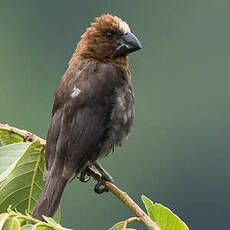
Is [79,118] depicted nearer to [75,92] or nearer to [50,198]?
[75,92]

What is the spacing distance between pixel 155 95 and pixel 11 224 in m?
28.3

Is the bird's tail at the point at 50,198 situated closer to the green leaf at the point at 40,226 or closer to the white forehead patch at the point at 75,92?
the white forehead patch at the point at 75,92

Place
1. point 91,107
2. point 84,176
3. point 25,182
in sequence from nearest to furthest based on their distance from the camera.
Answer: point 25,182
point 91,107
point 84,176

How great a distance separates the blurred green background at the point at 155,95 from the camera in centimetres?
2689

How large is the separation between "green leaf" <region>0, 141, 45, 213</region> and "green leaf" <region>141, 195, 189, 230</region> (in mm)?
564

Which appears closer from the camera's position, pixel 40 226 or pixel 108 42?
pixel 40 226

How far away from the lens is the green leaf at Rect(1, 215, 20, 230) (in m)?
2.82

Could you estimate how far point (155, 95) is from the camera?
3106 cm

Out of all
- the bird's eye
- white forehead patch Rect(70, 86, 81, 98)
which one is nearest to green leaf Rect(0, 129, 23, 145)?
white forehead patch Rect(70, 86, 81, 98)

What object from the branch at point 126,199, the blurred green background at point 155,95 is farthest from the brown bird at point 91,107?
the blurred green background at point 155,95

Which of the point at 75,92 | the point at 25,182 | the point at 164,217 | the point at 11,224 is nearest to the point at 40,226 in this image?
the point at 11,224

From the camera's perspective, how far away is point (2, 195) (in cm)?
367

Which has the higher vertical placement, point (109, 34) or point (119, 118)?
point (109, 34)

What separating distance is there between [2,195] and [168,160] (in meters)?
27.6
